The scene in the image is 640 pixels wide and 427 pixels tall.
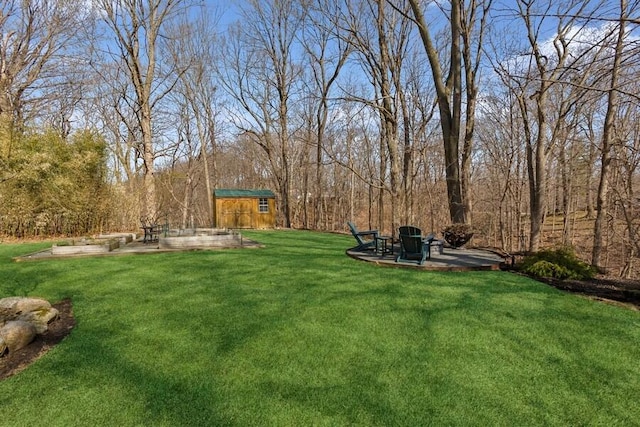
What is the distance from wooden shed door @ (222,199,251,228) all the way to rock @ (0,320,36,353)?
1471 cm

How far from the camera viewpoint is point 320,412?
7.65 ft

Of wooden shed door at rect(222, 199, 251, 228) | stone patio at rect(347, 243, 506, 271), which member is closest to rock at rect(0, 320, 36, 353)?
stone patio at rect(347, 243, 506, 271)

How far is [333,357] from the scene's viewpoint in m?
3.03

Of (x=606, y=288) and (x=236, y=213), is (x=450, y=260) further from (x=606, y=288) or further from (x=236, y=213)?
(x=236, y=213)

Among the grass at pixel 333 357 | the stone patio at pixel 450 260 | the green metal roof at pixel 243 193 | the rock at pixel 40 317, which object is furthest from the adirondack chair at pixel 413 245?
the green metal roof at pixel 243 193

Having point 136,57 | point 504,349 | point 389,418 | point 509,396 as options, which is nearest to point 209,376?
point 389,418

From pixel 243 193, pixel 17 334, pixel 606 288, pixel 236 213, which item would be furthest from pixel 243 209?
pixel 606 288

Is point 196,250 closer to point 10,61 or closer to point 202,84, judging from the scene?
point 10,61

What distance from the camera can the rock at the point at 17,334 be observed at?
3287 mm

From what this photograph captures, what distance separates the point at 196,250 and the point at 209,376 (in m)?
6.26

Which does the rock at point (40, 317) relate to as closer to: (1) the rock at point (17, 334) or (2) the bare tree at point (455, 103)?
(1) the rock at point (17, 334)

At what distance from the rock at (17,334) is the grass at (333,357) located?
43cm

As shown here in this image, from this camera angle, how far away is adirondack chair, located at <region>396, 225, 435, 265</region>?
21.1 feet

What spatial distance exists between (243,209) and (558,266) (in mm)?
15081
